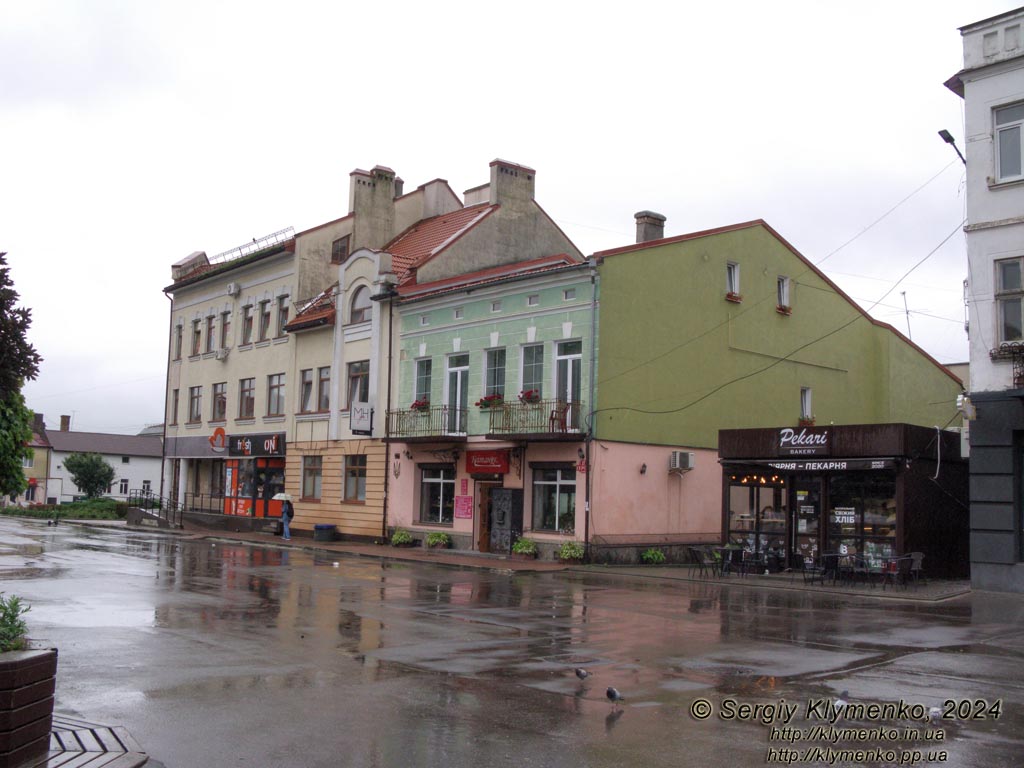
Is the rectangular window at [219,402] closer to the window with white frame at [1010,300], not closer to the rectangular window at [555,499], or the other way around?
the rectangular window at [555,499]

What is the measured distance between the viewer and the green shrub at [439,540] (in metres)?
31.6

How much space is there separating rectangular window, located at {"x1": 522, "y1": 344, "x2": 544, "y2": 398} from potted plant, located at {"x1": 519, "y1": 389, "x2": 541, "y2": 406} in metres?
0.21

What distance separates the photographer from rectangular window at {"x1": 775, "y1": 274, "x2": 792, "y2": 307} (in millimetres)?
33750

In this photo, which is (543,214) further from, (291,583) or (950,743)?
(950,743)

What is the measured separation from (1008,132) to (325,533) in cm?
2517

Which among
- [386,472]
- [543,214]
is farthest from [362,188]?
[386,472]

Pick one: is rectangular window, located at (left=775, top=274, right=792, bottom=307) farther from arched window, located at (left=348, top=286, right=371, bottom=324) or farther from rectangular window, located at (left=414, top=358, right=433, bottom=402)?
arched window, located at (left=348, top=286, right=371, bottom=324)

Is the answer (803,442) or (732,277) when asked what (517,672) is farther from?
(732,277)

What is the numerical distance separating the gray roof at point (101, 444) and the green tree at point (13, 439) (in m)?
86.3

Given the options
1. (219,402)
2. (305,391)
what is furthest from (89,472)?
(305,391)

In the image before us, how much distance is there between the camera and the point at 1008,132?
69.0ft

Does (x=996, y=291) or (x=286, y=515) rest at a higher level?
(x=996, y=291)

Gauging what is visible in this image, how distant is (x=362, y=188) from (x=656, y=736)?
3475cm

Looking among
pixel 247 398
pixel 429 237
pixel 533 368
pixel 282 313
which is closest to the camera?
pixel 533 368
